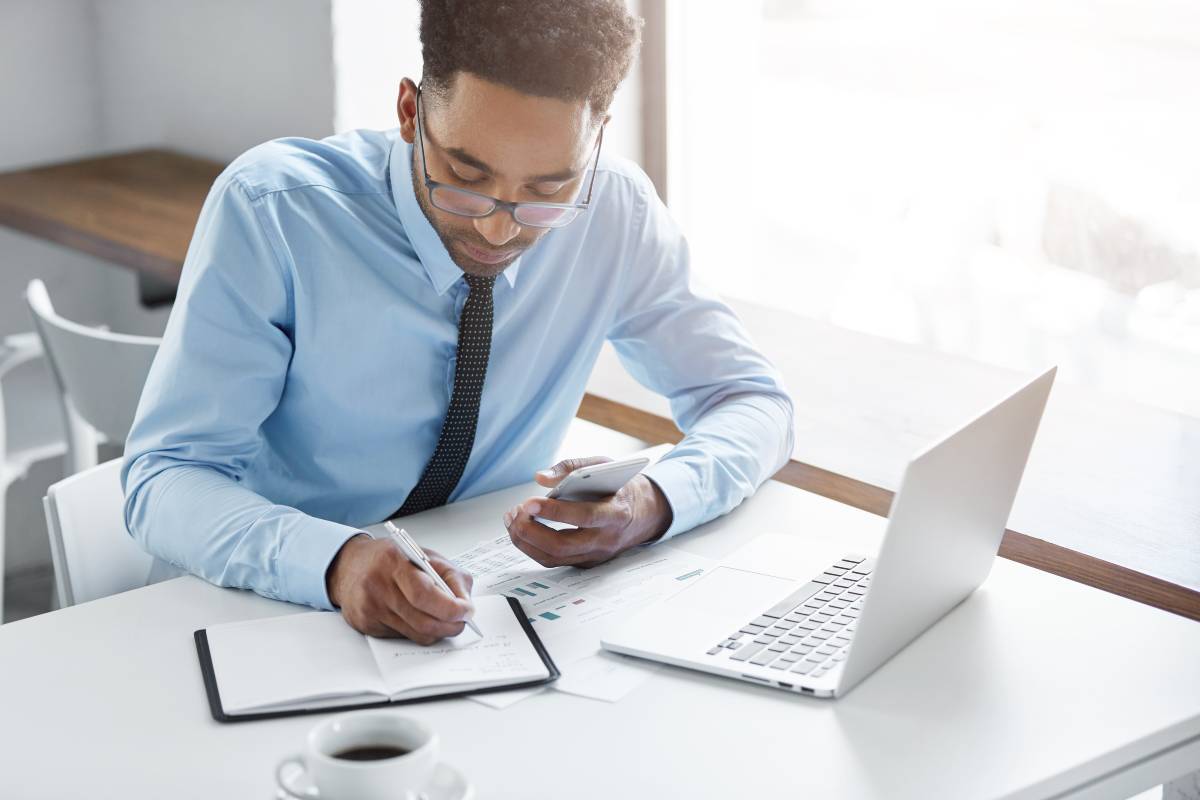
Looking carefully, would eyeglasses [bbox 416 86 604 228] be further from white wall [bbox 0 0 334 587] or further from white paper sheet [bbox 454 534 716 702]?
white wall [bbox 0 0 334 587]

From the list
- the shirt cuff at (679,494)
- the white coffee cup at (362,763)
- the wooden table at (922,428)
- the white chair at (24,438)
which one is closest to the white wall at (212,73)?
the wooden table at (922,428)

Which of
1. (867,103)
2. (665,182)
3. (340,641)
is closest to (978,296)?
(867,103)

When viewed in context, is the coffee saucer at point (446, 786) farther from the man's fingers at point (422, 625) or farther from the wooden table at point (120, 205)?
the wooden table at point (120, 205)

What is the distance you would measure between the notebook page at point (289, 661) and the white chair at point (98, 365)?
31.8 inches

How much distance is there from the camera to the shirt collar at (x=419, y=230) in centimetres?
144

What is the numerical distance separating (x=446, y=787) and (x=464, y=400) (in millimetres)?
683

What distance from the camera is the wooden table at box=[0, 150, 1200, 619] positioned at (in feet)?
4.85

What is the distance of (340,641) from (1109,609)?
2.38 feet

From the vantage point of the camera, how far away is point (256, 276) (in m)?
1.37

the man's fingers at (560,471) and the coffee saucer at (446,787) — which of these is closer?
the coffee saucer at (446,787)

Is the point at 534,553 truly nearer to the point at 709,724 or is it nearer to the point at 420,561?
the point at 420,561

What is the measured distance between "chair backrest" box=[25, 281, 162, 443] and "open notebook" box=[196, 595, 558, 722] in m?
0.81

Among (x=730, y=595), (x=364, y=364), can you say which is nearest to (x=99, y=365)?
(x=364, y=364)

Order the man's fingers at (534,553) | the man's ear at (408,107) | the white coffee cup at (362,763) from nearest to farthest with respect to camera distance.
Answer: the white coffee cup at (362,763) < the man's fingers at (534,553) < the man's ear at (408,107)
